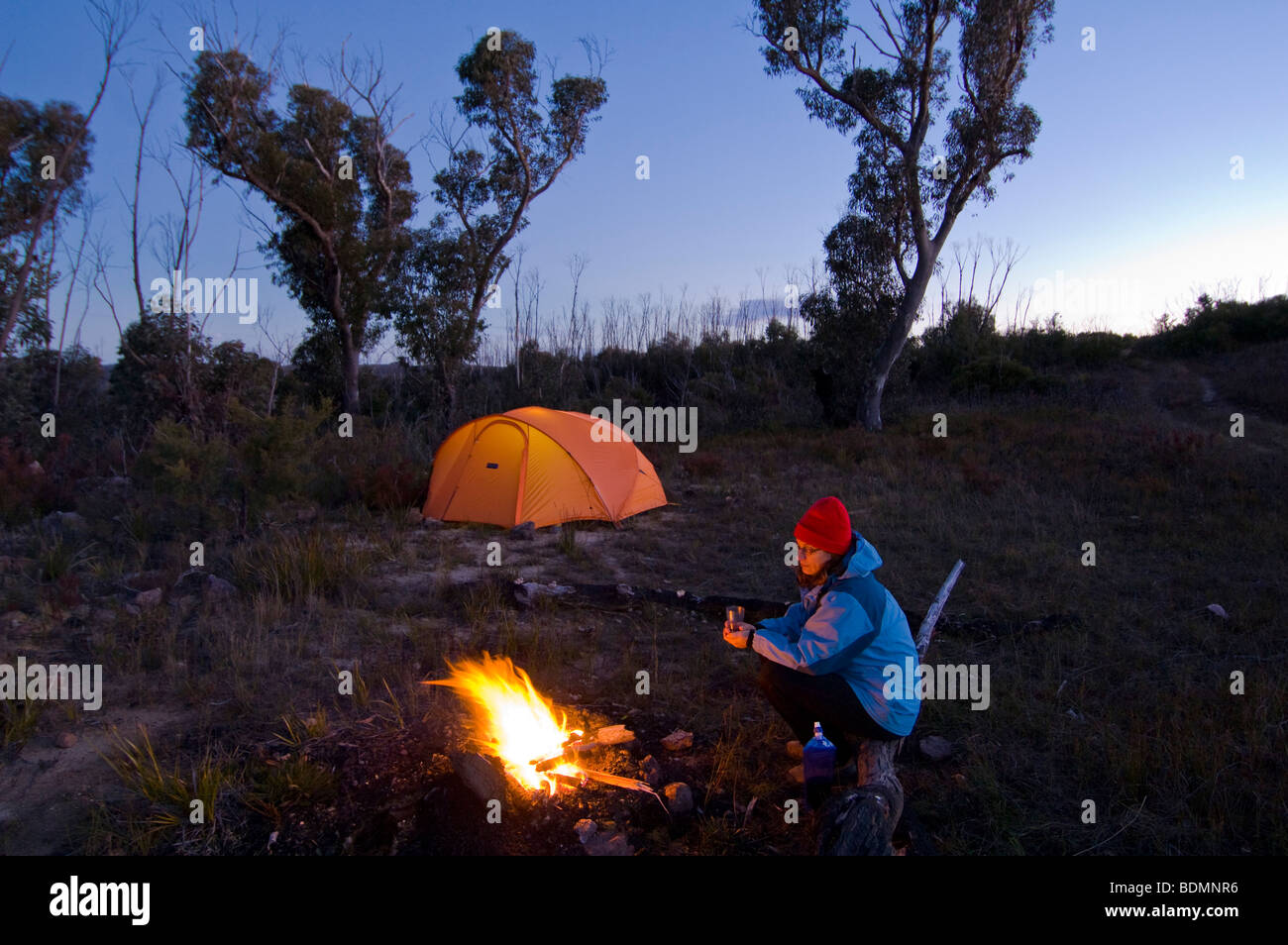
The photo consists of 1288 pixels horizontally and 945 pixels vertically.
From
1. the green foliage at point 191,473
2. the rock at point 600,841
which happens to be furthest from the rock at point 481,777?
the green foliage at point 191,473

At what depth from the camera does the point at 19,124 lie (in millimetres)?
12664

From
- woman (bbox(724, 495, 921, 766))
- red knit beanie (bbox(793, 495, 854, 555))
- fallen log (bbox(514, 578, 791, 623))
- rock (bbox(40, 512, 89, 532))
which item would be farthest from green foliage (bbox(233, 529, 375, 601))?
red knit beanie (bbox(793, 495, 854, 555))

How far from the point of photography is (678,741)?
3.58m

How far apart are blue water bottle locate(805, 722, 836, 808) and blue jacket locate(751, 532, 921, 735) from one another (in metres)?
0.24

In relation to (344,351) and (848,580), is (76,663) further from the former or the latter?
(344,351)

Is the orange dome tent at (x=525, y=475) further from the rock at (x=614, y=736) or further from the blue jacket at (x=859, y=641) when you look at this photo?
the blue jacket at (x=859, y=641)

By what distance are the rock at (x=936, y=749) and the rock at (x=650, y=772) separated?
1.37 metres

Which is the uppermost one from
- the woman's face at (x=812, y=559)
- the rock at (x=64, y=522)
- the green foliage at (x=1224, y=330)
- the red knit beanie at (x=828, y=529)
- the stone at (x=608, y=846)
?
the green foliage at (x=1224, y=330)

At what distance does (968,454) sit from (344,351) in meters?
14.3

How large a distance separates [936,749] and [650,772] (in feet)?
4.90

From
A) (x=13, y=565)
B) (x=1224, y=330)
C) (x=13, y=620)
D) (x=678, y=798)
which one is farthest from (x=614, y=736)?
(x=1224, y=330)

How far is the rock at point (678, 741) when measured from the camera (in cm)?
356

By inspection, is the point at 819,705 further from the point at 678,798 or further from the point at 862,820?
the point at 678,798
